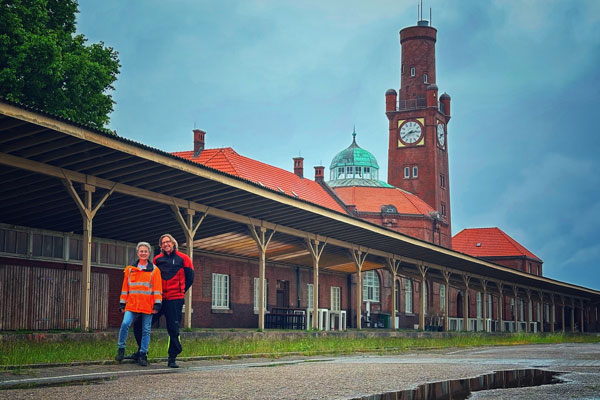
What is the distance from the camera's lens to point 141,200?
20.5 meters

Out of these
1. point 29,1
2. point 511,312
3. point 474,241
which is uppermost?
point 29,1

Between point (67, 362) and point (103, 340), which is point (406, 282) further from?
point (67, 362)

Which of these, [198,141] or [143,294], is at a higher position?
[198,141]

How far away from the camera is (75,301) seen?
21.7m

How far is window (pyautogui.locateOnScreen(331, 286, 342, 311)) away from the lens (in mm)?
42000

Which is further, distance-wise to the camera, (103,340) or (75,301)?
(75,301)

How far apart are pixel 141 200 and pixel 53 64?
375 inches

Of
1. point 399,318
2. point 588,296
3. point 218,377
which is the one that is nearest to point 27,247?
point 218,377

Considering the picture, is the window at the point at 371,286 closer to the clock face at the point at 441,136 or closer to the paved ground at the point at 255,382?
the clock face at the point at 441,136

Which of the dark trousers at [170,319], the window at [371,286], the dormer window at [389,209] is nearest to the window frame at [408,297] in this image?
the window at [371,286]

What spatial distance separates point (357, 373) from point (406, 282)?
48.8 metres

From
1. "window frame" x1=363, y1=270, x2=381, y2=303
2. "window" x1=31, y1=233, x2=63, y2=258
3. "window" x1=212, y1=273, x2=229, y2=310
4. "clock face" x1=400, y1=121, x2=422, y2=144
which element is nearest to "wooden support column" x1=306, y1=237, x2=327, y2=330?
"window" x1=212, y1=273, x2=229, y2=310

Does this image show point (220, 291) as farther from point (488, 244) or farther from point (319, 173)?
point (488, 244)

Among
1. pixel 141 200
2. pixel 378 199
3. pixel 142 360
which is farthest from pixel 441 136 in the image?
pixel 142 360
